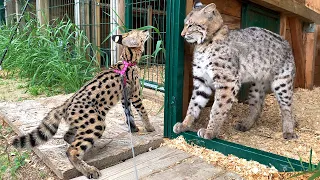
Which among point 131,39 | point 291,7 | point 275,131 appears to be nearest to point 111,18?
point 131,39

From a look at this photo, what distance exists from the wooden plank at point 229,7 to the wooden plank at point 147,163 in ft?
5.54

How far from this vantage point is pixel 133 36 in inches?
114

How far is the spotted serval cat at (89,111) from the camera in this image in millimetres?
2203

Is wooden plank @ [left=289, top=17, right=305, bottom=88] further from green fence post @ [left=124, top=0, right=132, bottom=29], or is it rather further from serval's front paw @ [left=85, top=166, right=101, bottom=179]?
serval's front paw @ [left=85, top=166, right=101, bottom=179]

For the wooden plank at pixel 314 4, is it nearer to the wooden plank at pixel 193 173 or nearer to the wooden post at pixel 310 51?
the wooden post at pixel 310 51

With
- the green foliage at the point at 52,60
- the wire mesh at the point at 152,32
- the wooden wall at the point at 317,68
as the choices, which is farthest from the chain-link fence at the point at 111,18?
the wooden wall at the point at 317,68

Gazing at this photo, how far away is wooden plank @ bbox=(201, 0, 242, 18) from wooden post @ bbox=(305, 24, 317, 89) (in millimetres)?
2301

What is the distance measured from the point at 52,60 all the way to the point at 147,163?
319 cm

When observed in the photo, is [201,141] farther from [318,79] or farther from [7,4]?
[7,4]

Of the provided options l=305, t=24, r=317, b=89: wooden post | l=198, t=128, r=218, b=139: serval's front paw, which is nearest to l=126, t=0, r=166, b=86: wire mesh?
l=198, t=128, r=218, b=139: serval's front paw

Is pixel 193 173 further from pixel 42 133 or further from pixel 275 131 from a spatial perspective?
pixel 275 131

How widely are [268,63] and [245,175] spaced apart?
52.6 inches

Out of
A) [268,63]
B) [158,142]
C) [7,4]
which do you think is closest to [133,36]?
[158,142]

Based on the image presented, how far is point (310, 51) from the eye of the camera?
5480 mm
